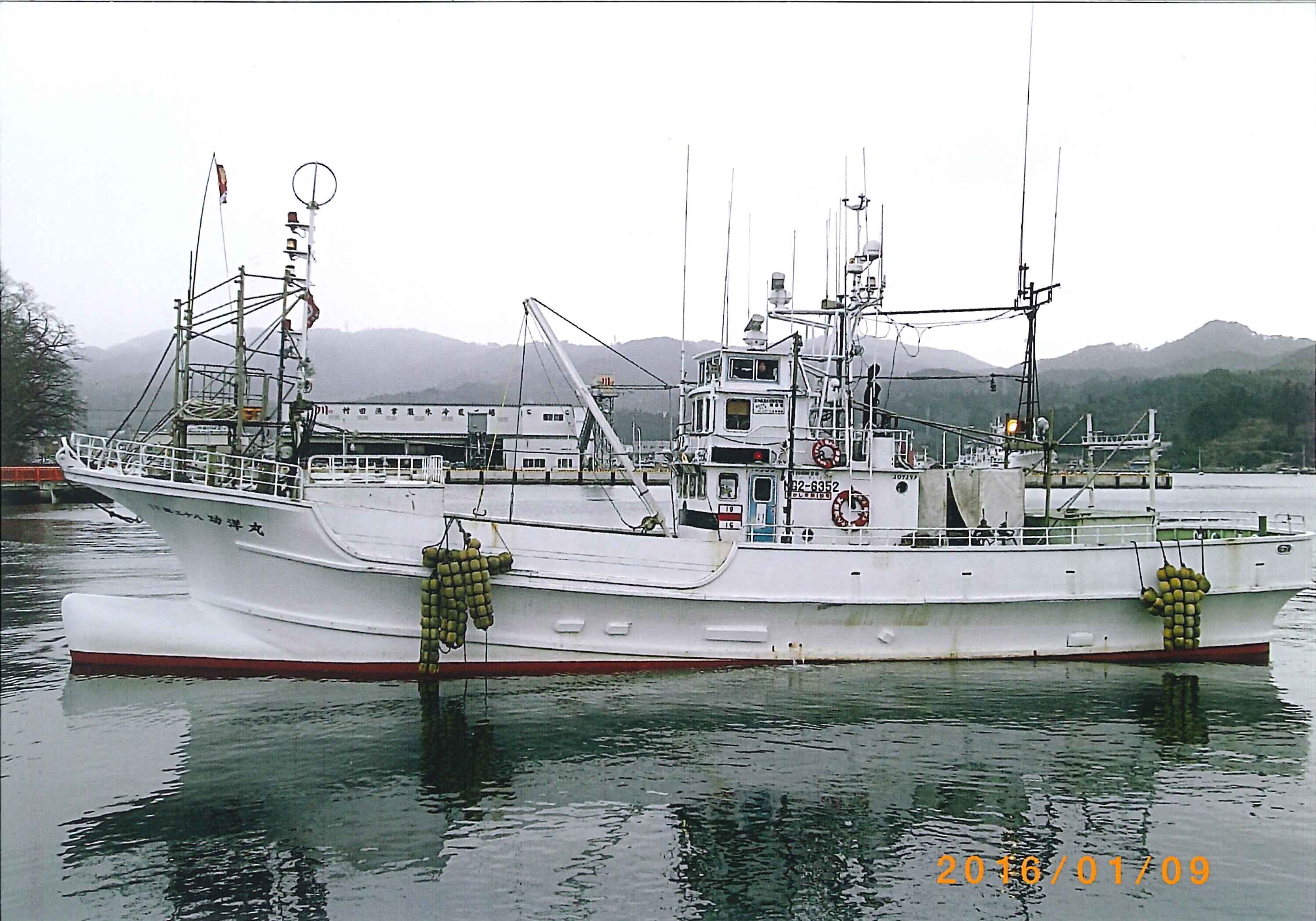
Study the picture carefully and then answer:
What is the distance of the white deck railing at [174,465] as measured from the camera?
1213 centimetres

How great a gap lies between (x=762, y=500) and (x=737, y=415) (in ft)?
5.51

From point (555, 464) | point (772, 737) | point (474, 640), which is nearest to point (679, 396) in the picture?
point (474, 640)

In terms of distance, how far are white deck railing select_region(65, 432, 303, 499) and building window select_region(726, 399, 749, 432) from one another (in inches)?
297

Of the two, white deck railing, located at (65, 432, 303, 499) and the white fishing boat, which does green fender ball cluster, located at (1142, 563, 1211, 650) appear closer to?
the white fishing boat

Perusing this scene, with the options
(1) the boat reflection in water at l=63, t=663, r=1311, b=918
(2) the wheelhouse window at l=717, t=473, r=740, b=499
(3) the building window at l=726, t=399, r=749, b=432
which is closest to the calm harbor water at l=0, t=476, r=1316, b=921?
(1) the boat reflection in water at l=63, t=663, r=1311, b=918

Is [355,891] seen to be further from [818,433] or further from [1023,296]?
[1023,296]

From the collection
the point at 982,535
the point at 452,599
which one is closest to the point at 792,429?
the point at 982,535

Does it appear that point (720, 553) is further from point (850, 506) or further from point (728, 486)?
point (850, 506)

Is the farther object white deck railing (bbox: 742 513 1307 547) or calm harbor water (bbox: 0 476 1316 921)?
white deck railing (bbox: 742 513 1307 547)

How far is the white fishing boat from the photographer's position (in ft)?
42.3

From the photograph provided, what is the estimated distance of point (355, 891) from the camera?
7.49 m

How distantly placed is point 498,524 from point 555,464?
30.6 meters

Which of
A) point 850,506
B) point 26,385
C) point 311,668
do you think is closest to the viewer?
point 26,385

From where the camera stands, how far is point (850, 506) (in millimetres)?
15031
